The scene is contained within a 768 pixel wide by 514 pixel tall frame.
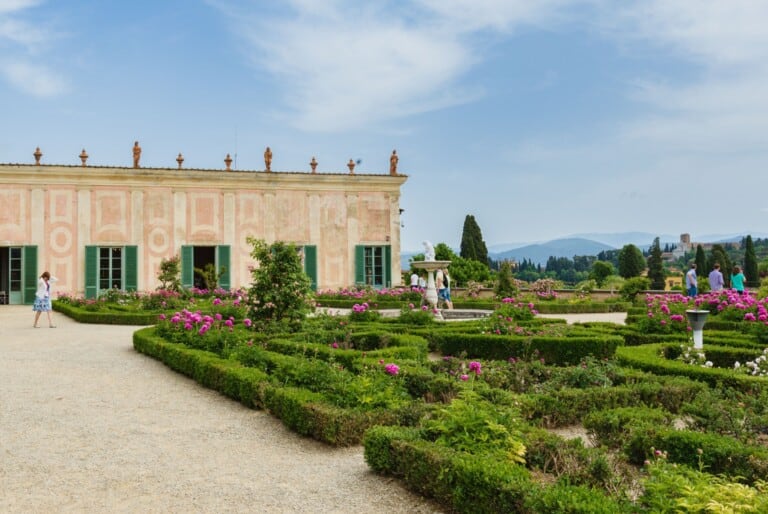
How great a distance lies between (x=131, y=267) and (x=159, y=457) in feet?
65.7

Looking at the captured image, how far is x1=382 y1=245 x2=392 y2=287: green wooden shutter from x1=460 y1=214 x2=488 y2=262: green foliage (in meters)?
17.8

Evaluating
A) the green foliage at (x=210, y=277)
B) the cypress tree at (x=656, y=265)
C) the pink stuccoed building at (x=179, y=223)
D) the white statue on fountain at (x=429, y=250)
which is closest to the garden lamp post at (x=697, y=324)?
the white statue on fountain at (x=429, y=250)

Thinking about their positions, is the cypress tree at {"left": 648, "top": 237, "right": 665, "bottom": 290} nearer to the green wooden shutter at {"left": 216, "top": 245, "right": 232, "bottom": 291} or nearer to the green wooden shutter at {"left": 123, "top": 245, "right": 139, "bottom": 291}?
the green wooden shutter at {"left": 216, "top": 245, "right": 232, "bottom": 291}

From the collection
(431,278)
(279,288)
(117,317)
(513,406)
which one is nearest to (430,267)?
(431,278)

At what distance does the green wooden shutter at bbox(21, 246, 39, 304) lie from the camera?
76.3 ft

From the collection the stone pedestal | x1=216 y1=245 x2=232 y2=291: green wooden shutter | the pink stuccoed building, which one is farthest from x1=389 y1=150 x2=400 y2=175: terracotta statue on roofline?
the stone pedestal

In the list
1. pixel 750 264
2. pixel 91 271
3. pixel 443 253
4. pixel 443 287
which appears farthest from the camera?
pixel 750 264

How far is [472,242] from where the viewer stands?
4488 centimetres

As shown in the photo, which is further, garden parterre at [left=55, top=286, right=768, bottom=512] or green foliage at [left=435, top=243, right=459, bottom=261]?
green foliage at [left=435, top=243, right=459, bottom=261]

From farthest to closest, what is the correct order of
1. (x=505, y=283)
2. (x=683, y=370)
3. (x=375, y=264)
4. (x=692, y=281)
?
1. (x=375, y=264)
2. (x=505, y=283)
3. (x=692, y=281)
4. (x=683, y=370)

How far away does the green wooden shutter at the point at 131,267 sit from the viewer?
24.0 m

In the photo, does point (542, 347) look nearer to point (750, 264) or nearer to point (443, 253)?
point (443, 253)

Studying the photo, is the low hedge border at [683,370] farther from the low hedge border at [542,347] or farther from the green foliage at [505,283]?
the green foliage at [505,283]

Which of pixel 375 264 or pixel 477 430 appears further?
pixel 375 264
